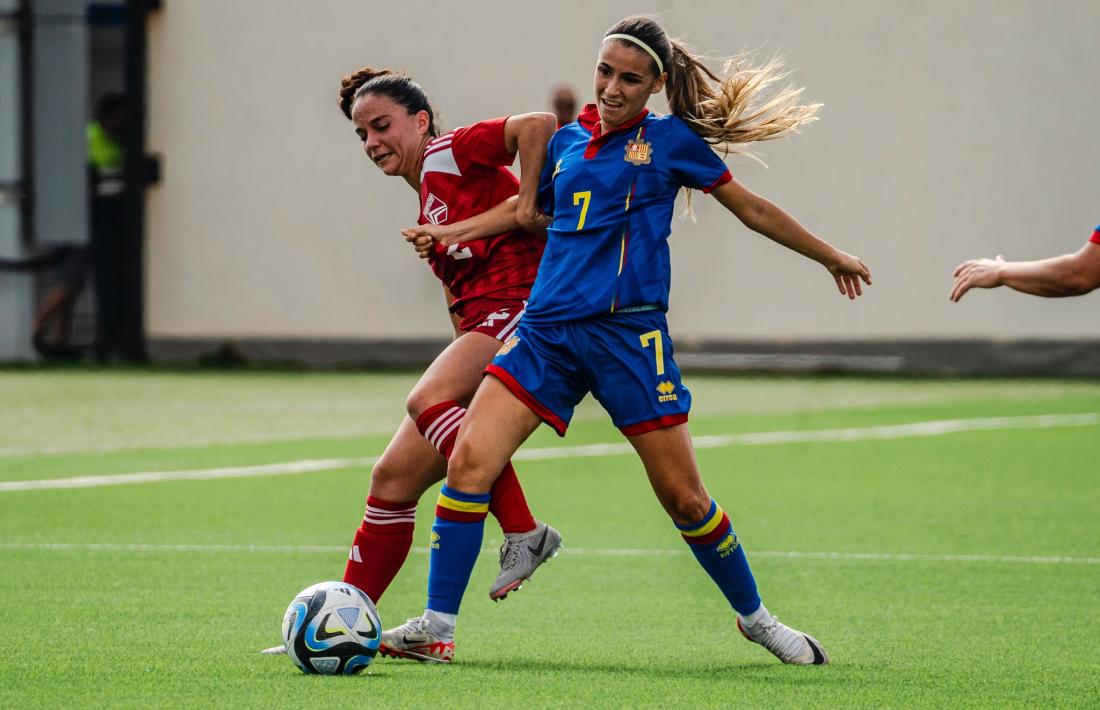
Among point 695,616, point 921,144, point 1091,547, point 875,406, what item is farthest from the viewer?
point 921,144

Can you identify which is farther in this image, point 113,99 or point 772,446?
point 113,99

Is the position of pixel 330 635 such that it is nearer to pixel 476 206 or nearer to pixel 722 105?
pixel 476 206

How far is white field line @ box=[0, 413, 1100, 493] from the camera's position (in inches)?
447

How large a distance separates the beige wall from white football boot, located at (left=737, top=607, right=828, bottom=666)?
49.7ft

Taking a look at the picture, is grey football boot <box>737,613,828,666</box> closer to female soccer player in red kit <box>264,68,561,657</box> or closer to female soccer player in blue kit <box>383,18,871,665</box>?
female soccer player in blue kit <box>383,18,871,665</box>

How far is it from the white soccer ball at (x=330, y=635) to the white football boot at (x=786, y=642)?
1.25 meters

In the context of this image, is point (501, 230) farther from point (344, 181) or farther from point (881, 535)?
point (344, 181)

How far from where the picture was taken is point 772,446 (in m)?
14.0

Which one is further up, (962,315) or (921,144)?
(921,144)

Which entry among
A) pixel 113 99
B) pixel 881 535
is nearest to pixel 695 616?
pixel 881 535

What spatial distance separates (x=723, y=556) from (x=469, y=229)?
1.36 meters

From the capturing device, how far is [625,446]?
1421 centimetres

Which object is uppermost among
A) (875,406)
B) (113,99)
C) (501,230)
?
(501,230)

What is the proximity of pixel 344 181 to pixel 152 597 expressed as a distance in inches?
622
